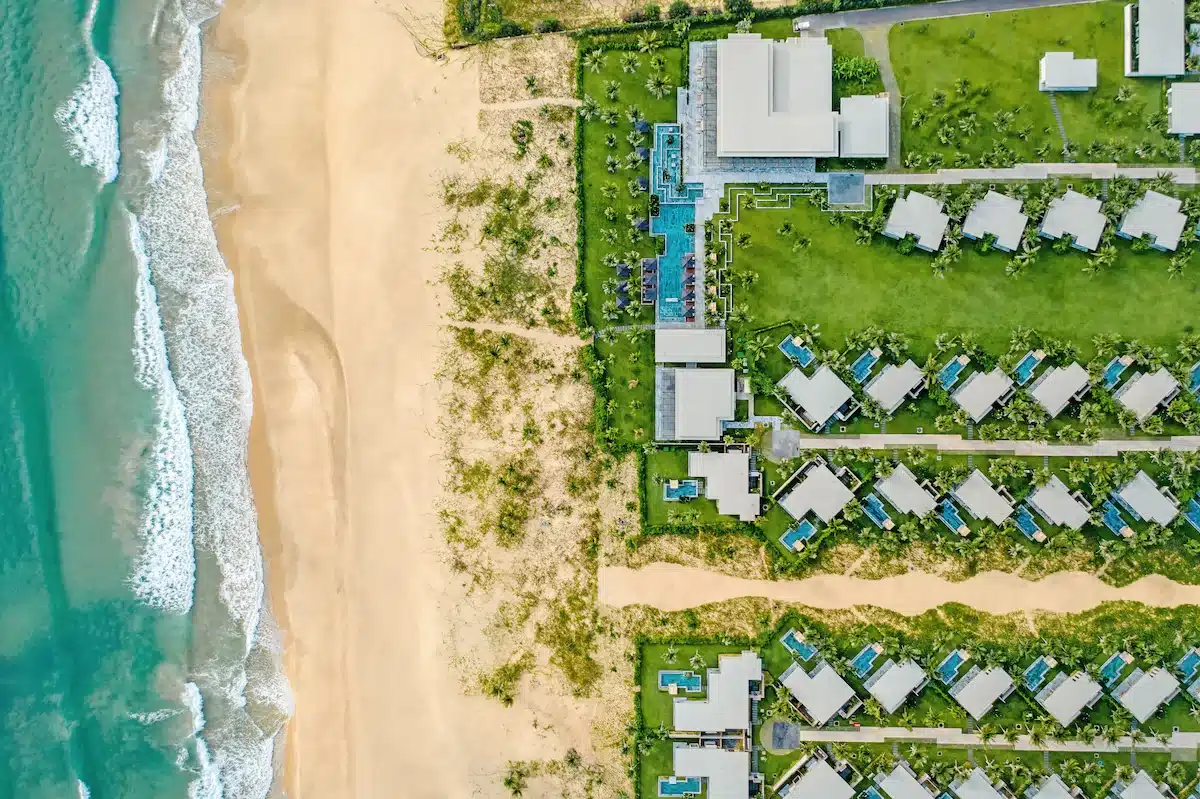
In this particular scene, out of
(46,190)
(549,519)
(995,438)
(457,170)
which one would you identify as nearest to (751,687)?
(549,519)

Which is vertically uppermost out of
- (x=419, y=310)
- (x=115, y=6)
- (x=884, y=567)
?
(x=115, y=6)

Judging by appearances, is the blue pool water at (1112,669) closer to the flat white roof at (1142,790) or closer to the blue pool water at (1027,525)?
the flat white roof at (1142,790)

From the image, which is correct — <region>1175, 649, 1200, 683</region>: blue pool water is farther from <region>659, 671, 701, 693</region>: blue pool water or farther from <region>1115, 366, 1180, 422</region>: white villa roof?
<region>659, 671, 701, 693</region>: blue pool water

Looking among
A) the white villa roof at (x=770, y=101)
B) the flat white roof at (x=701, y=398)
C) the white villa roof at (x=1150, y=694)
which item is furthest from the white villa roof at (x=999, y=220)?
the white villa roof at (x=1150, y=694)

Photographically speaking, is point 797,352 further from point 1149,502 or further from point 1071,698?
point 1071,698

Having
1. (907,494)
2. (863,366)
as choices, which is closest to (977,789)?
(907,494)

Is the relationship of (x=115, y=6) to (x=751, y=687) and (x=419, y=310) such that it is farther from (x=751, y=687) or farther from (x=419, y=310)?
(x=751, y=687)
